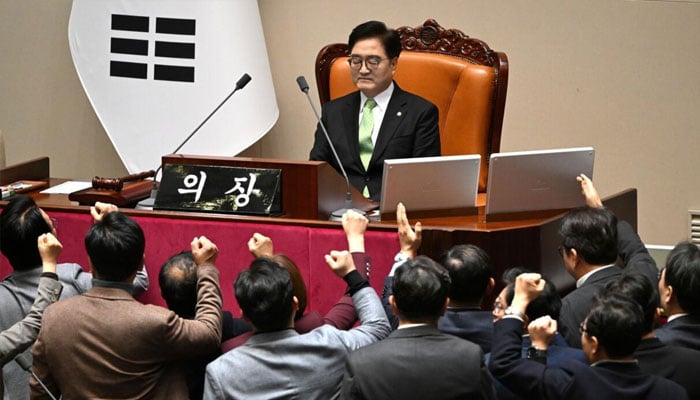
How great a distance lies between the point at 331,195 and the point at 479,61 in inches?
58.4

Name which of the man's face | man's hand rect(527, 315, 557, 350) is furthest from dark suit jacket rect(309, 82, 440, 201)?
man's hand rect(527, 315, 557, 350)

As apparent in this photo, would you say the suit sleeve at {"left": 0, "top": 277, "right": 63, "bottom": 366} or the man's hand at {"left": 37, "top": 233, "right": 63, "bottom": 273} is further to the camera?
the man's hand at {"left": 37, "top": 233, "right": 63, "bottom": 273}

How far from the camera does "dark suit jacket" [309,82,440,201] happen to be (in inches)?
182

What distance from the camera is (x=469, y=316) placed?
2.91 meters

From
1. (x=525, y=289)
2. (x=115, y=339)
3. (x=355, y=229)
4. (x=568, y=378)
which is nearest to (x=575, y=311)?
(x=525, y=289)

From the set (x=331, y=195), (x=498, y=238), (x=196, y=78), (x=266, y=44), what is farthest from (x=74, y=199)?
(x=266, y=44)

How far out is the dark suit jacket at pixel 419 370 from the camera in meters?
2.56

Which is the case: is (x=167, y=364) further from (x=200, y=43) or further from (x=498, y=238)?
(x=200, y=43)

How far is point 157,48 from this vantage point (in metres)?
5.77

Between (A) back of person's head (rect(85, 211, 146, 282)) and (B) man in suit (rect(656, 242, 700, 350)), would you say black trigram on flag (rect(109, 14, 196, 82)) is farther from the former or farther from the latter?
(B) man in suit (rect(656, 242, 700, 350))

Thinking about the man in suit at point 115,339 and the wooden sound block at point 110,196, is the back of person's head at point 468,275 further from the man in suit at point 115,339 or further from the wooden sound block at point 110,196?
the wooden sound block at point 110,196

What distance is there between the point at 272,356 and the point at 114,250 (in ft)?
1.74

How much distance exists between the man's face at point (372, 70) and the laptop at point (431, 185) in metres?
1.07

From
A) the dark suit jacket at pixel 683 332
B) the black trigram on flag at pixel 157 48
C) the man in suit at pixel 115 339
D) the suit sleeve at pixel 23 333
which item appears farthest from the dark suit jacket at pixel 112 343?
the black trigram on flag at pixel 157 48
